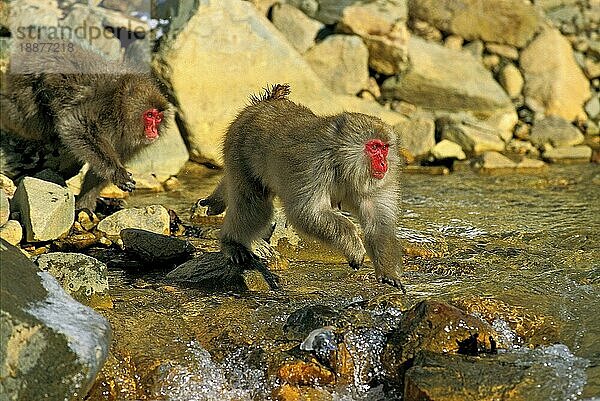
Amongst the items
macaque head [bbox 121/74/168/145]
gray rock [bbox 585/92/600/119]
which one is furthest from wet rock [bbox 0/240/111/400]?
gray rock [bbox 585/92/600/119]

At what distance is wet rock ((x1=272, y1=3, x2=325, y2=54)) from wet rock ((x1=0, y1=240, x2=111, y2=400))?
6935 millimetres

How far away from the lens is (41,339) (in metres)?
4.44

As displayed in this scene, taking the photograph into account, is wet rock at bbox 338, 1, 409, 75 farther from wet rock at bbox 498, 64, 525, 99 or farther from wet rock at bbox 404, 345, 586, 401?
wet rock at bbox 404, 345, 586, 401

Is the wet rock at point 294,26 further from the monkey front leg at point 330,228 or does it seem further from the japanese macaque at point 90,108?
the monkey front leg at point 330,228

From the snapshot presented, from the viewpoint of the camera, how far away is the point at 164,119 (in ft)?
25.8

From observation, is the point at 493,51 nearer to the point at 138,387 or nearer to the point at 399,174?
the point at 399,174

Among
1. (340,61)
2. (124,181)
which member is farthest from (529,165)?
(124,181)

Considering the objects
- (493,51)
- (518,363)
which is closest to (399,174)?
(518,363)

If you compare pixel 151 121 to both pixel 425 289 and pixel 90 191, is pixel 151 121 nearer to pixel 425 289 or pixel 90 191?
pixel 90 191

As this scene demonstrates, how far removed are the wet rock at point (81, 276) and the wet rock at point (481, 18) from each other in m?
7.84

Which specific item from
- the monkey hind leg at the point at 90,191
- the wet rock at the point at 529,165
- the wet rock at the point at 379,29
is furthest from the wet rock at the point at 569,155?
the monkey hind leg at the point at 90,191

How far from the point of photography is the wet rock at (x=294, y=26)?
11258 millimetres

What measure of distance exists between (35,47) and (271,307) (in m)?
3.95

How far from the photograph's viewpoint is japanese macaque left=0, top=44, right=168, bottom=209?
7.62 m
